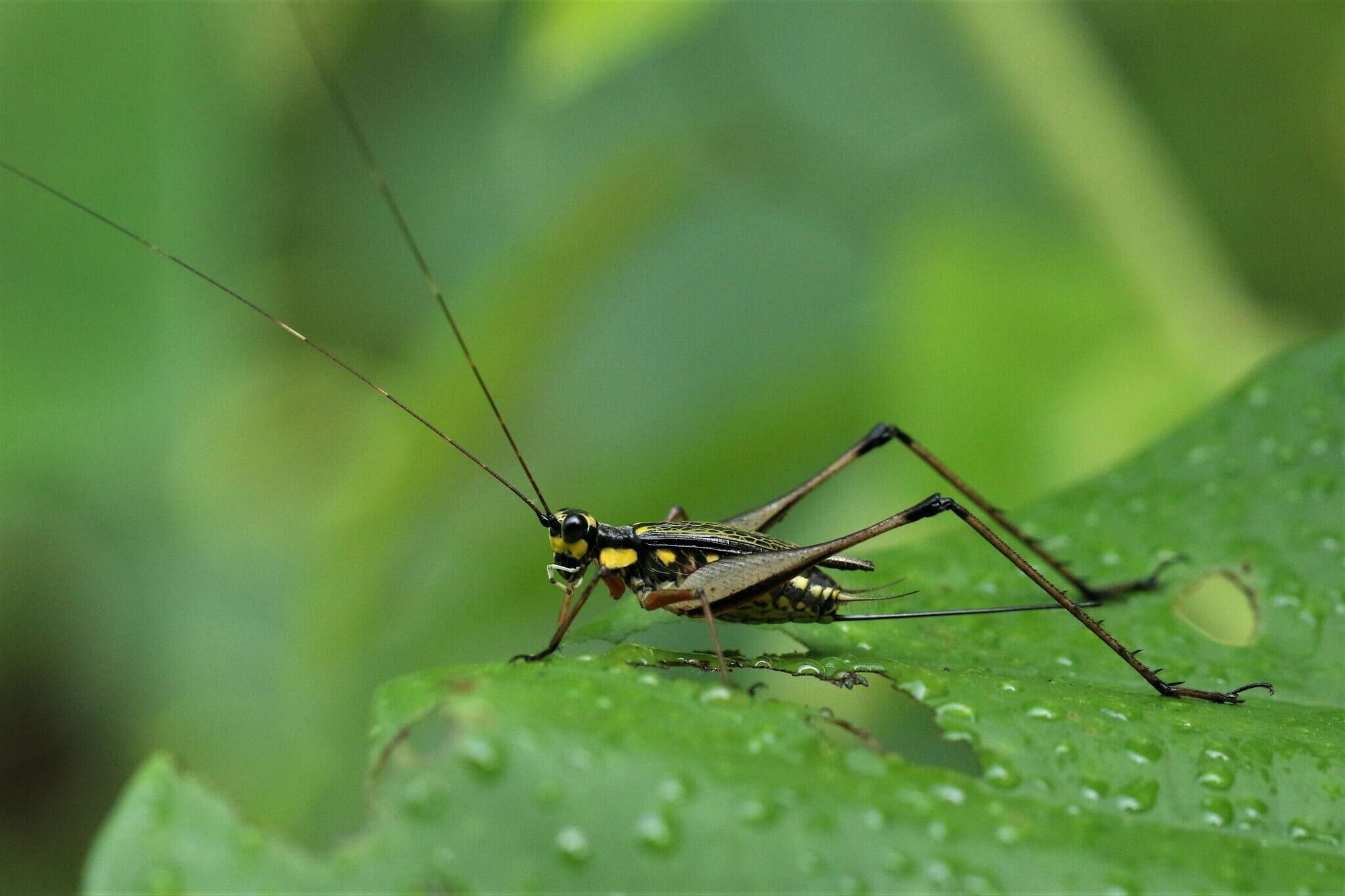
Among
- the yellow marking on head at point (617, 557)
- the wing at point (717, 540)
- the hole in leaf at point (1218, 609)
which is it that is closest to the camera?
the wing at point (717, 540)

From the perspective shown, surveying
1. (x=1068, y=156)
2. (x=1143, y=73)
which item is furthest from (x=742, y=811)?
(x=1143, y=73)

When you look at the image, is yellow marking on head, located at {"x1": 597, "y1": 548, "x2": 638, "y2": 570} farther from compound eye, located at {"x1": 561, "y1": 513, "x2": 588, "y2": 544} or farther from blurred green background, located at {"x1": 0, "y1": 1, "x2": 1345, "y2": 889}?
blurred green background, located at {"x1": 0, "y1": 1, "x2": 1345, "y2": 889}

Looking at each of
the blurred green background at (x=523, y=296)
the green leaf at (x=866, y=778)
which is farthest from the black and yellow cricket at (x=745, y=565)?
the blurred green background at (x=523, y=296)

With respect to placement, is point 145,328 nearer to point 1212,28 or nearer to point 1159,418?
point 1159,418

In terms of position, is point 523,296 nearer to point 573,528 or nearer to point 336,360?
point 573,528

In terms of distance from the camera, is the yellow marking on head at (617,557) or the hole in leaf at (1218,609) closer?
the hole in leaf at (1218,609)

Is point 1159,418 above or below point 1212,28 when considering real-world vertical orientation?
below

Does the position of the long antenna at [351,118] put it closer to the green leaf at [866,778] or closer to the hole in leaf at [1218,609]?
the green leaf at [866,778]
